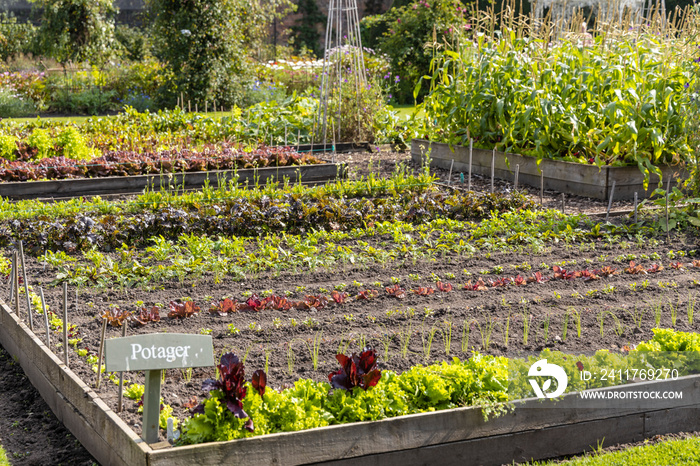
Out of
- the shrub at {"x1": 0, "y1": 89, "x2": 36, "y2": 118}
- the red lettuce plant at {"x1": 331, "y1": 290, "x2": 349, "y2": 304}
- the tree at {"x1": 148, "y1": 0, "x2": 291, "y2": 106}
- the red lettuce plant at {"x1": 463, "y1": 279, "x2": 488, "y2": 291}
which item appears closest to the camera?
the red lettuce plant at {"x1": 331, "y1": 290, "x2": 349, "y2": 304}

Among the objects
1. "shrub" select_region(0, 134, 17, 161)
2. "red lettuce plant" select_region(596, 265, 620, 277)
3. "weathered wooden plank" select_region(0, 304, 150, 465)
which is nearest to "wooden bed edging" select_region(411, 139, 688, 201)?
"red lettuce plant" select_region(596, 265, 620, 277)

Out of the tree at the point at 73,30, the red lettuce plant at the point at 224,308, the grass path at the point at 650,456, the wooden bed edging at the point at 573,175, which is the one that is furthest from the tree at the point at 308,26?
the grass path at the point at 650,456

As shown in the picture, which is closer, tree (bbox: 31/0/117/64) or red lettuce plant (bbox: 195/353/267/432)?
red lettuce plant (bbox: 195/353/267/432)

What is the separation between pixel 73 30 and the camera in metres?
19.4

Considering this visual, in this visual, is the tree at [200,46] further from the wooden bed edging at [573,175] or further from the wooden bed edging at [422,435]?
the wooden bed edging at [422,435]

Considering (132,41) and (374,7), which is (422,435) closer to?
(132,41)

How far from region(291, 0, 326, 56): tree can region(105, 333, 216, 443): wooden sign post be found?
25.5 metres

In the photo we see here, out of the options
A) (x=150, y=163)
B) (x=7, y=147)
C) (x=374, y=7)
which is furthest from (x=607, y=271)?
(x=374, y=7)

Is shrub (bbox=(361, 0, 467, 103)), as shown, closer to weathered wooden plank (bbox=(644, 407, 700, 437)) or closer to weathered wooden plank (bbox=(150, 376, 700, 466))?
weathered wooden plank (bbox=(644, 407, 700, 437))

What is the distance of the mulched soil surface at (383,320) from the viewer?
3.44 meters

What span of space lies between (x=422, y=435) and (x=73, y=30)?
1931 centimetres

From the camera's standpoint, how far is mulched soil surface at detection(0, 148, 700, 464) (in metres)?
3.44

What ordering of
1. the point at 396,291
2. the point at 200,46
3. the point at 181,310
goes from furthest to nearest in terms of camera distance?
1. the point at 200,46
2. the point at 396,291
3. the point at 181,310

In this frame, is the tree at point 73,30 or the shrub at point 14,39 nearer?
the tree at point 73,30
